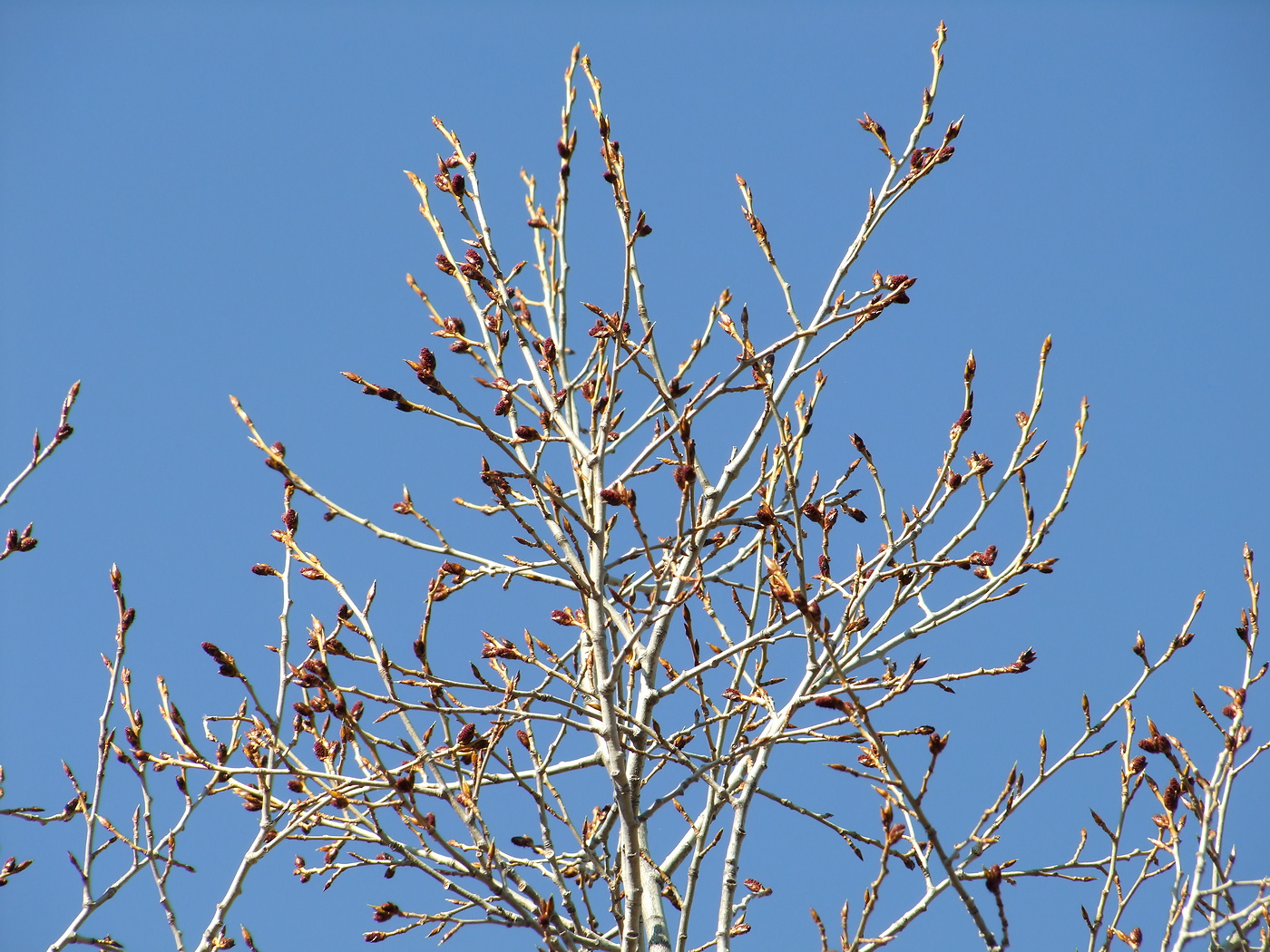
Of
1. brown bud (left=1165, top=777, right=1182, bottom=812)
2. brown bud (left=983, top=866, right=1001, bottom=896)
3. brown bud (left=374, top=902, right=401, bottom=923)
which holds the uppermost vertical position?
brown bud (left=374, top=902, right=401, bottom=923)

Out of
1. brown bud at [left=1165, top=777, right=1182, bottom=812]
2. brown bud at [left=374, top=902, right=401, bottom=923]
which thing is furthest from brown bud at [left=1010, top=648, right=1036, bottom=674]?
brown bud at [left=374, top=902, right=401, bottom=923]

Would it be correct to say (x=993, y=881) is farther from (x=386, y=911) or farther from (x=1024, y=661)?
(x=386, y=911)

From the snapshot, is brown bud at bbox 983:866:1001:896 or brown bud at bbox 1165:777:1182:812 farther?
brown bud at bbox 1165:777:1182:812

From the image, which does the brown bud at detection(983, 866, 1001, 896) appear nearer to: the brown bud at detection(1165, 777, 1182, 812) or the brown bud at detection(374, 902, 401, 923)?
the brown bud at detection(1165, 777, 1182, 812)

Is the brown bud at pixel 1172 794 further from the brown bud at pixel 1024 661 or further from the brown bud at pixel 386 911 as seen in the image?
the brown bud at pixel 386 911

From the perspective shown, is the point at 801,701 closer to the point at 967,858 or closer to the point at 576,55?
the point at 967,858

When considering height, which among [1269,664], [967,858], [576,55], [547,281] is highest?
[576,55]

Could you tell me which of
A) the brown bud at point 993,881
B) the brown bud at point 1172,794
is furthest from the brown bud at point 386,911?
the brown bud at point 1172,794

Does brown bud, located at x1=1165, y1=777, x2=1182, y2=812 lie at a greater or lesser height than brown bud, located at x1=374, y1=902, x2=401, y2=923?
lesser

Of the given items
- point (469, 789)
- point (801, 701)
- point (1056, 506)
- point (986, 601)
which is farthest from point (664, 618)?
point (1056, 506)

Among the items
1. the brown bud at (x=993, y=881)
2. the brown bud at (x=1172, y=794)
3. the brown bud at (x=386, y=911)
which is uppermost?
the brown bud at (x=386, y=911)

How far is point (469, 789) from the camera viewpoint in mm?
3326

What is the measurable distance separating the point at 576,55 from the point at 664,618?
187cm

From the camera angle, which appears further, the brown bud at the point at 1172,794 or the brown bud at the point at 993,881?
the brown bud at the point at 1172,794
